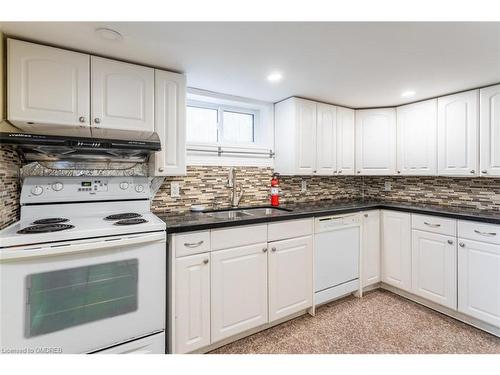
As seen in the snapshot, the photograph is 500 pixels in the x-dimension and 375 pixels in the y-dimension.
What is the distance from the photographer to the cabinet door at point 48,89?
1460mm

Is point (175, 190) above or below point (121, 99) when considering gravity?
below

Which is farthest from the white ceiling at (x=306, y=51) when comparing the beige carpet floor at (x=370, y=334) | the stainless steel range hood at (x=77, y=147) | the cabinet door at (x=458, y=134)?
the beige carpet floor at (x=370, y=334)

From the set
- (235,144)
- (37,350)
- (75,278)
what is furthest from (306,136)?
(37,350)

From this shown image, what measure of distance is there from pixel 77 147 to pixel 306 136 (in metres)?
2.02

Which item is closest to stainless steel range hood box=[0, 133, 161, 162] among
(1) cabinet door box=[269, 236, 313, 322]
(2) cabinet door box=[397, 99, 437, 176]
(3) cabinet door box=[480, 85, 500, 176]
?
(1) cabinet door box=[269, 236, 313, 322]

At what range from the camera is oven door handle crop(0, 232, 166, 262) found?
1.18 metres

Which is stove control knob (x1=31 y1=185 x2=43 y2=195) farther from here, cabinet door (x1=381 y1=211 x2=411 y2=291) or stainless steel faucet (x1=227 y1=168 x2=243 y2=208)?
cabinet door (x1=381 y1=211 x2=411 y2=291)

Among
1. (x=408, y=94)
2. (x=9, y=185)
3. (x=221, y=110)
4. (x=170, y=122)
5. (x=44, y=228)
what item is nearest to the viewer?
(x=44, y=228)

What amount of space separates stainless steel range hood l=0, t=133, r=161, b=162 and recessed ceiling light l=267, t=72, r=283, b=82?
1.04m

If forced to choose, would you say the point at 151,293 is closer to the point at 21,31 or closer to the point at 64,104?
the point at 64,104

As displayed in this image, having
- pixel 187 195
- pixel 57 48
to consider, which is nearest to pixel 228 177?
pixel 187 195

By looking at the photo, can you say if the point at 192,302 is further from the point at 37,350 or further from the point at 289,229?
the point at 289,229

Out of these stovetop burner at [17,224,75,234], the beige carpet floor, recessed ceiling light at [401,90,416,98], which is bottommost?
the beige carpet floor

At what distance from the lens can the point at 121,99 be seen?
5.74 ft
